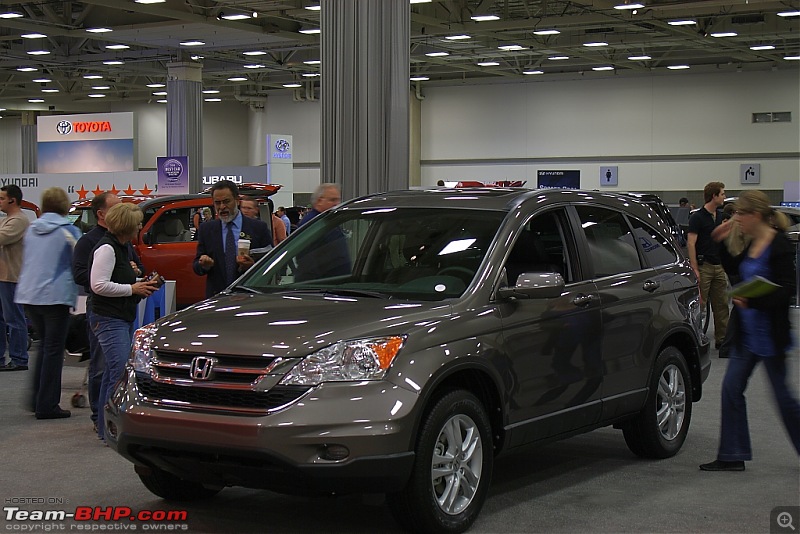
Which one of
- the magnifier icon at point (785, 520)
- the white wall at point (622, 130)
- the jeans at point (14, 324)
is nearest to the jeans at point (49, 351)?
the jeans at point (14, 324)

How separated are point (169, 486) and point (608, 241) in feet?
10.1

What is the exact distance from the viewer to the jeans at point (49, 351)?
28.5 feet

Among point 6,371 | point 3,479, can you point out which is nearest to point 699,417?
point 3,479

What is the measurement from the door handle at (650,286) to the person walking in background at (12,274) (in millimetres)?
5826

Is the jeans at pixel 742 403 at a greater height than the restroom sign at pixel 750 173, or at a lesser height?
lesser

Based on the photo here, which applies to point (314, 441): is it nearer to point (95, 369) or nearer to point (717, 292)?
point (95, 369)

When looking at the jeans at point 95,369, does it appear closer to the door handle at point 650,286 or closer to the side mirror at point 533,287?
the side mirror at point 533,287

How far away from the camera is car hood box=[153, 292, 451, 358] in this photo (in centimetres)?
511

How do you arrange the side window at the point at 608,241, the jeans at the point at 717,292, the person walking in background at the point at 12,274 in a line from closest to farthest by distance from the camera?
the side window at the point at 608,241 < the person walking in background at the point at 12,274 < the jeans at the point at 717,292

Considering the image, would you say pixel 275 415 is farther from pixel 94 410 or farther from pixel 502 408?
pixel 94 410

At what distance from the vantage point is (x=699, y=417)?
896cm

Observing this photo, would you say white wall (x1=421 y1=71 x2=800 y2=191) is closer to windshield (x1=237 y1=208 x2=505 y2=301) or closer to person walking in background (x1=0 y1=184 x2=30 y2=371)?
person walking in background (x1=0 y1=184 x2=30 y2=371)

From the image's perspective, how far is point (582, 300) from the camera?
252 inches

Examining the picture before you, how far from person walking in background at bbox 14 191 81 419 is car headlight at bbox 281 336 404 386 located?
4.21 m
